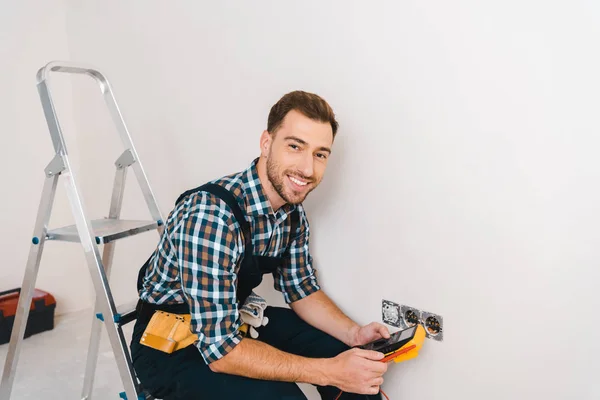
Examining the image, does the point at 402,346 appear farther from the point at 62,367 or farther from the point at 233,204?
the point at 62,367

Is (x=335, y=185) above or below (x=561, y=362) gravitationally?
above

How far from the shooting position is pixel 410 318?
1605mm

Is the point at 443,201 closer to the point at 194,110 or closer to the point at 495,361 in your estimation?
the point at 495,361

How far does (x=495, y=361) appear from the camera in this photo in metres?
1.43

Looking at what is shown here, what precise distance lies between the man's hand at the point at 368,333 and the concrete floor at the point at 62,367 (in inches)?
16.4

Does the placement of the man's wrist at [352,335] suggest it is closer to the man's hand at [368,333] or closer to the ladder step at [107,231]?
the man's hand at [368,333]

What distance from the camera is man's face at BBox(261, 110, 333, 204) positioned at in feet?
4.79

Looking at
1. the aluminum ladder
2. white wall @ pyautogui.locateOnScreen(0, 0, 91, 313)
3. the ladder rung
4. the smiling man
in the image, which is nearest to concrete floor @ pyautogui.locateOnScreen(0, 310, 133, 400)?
the aluminum ladder

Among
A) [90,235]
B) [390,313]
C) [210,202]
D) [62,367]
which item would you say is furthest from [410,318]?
[62,367]

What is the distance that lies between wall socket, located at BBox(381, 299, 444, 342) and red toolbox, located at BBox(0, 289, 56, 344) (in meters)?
1.90

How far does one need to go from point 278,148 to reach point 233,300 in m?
0.44

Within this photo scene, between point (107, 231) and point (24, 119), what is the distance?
1.47 metres

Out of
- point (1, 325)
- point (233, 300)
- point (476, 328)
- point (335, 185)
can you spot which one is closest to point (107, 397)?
point (1, 325)

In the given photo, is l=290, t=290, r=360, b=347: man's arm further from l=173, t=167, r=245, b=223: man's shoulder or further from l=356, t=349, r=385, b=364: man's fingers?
l=173, t=167, r=245, b=223: man's shoulder
